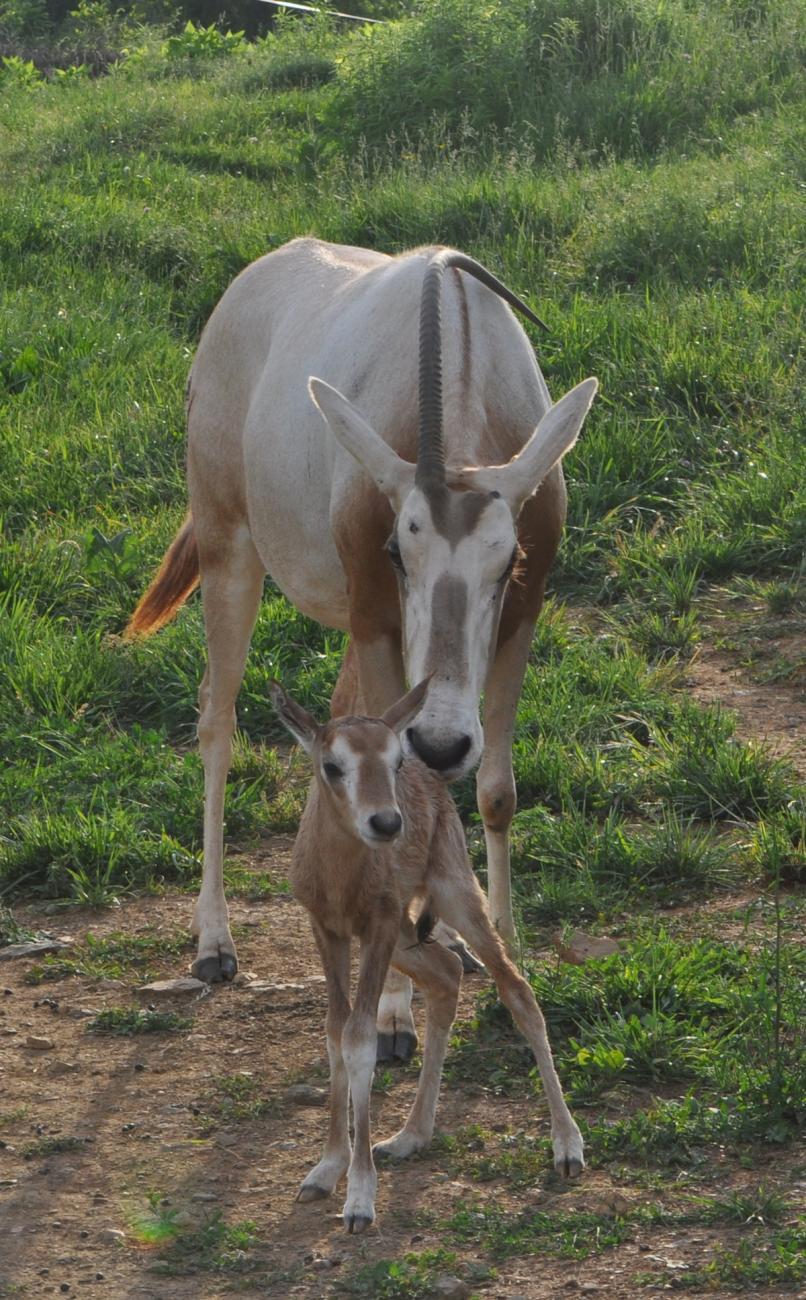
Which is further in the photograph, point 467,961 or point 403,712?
point 467,961

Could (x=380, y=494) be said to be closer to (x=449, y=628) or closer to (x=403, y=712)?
(x=449, y=628)

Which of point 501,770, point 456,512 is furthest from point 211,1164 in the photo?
point 456,512

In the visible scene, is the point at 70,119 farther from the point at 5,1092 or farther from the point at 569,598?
the point at 5,1092

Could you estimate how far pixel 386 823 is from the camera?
11.0ft

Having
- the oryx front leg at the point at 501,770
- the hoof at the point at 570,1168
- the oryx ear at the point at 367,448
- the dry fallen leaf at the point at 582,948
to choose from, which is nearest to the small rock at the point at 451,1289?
the hoof at the point at 570,1168

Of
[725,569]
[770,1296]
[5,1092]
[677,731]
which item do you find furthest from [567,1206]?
[725,569]

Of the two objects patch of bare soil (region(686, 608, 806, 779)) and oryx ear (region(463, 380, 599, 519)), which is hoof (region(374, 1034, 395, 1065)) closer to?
oryx ear (region(463, 380, 599, 519))

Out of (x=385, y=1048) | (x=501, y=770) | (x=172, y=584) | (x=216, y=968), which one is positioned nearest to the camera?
(x=385, y=1048)

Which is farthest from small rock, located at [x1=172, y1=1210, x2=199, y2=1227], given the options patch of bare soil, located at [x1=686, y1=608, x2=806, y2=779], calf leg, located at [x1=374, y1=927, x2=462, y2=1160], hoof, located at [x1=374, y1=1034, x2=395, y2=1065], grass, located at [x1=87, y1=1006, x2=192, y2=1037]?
patch of bare soil, located at [x1=686, y1=608, x2=806, y2=779]

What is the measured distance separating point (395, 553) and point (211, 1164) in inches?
56.8

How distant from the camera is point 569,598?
722 centimetres

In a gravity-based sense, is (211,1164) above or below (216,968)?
above

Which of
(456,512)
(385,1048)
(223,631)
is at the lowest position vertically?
(385,1048)

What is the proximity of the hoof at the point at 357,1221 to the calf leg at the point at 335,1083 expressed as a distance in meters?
0.21
